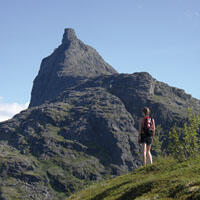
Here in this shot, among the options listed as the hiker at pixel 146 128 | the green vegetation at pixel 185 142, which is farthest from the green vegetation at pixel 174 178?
the hiker at pixel 146 128

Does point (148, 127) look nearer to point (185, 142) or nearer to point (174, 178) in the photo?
point (185, 142)

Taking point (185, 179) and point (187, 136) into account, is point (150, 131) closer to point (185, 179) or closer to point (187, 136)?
point (187, 136)

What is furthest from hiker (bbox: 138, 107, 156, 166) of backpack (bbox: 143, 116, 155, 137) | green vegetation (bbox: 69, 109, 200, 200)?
green vegetation (bbox: 69, 109, 200, 200)

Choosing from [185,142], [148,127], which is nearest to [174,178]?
[148,127]

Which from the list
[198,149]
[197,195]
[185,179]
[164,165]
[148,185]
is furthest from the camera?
[198,149]

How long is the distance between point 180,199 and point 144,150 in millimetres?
9105

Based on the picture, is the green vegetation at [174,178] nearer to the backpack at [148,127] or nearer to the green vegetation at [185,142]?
the green vegetation at [185,142]

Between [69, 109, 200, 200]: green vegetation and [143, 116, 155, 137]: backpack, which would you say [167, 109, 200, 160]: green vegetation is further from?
[143, 116, 155, 137]: backpack

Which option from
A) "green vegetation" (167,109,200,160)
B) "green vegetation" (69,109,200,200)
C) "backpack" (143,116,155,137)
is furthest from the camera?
"green vegetation" (167,109,200,160)

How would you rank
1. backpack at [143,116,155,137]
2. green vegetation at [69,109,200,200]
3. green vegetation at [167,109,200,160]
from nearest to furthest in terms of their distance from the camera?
green vegetation at [69,109,200,200]
backpack at [143,116,155,137]
green vegetation at [167,109,200,160]

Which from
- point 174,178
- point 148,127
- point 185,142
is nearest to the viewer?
point 174,178

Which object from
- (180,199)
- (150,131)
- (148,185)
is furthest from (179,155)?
(180,199)

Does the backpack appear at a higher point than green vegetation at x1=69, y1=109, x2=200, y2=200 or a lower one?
higher

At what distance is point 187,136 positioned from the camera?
19.3m
